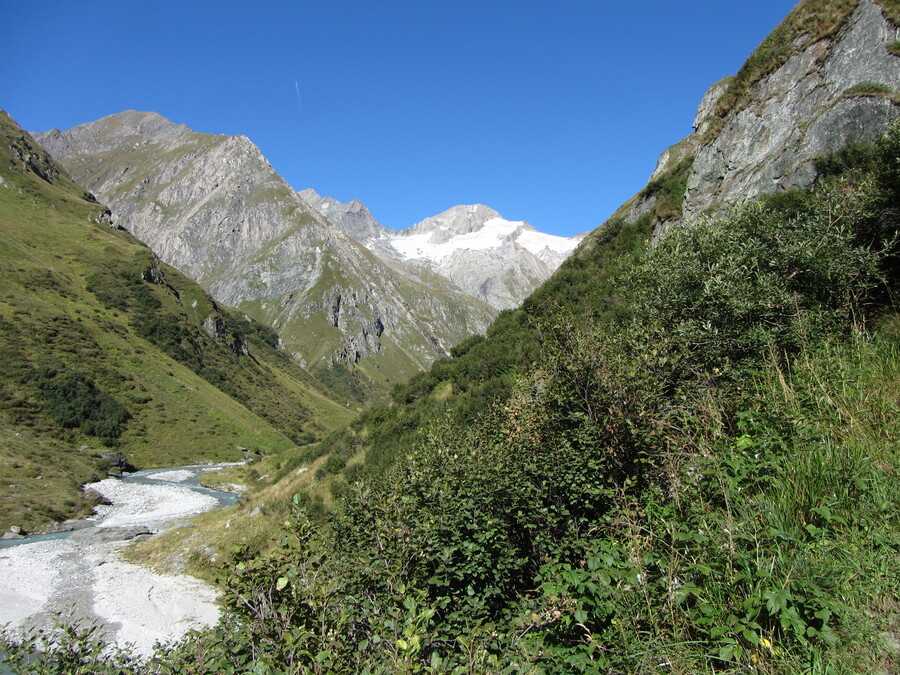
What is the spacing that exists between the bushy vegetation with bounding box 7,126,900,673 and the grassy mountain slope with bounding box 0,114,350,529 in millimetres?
54914

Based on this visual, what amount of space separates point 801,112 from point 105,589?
2064 inches

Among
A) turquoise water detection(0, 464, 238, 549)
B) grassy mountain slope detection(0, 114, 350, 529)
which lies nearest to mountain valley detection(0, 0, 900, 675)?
turquoise water detection(0, 464, 238, 549)

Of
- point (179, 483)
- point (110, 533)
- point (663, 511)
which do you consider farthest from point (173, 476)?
point (663, 511)

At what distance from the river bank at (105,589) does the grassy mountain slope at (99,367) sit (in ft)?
31.8

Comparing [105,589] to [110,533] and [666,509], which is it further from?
[666,509]

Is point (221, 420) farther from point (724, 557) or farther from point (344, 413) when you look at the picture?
point (724, 557)

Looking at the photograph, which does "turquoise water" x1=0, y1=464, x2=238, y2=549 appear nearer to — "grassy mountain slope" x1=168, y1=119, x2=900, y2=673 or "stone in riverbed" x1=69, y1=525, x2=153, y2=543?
"stone in riverbed" x1=69, y1=525, x2=153, y2=543

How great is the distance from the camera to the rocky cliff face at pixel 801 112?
2116 cm

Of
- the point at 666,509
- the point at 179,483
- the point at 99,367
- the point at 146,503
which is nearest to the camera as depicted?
the point at 666,509

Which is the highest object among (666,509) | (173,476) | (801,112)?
(173,476)

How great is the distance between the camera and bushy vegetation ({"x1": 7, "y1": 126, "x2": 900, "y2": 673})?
4.14m

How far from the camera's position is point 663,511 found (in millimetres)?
5965

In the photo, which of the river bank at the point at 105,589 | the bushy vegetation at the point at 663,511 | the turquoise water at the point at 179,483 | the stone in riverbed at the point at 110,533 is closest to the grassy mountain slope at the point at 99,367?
the turquoise water at the point at 179,483

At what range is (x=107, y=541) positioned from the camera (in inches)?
1581
